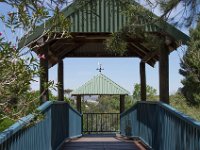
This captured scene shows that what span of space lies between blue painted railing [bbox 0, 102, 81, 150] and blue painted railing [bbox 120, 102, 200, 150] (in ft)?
6.05

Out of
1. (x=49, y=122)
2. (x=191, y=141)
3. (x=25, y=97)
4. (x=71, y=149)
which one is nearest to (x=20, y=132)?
(x=25, y=97)

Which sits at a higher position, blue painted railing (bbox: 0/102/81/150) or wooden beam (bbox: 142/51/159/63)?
wooden beam (bbox: 142/51/159/63)

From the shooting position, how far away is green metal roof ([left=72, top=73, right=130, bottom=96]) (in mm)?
20094

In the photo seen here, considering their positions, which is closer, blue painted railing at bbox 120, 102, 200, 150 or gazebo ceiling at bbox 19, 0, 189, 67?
blue painted railing at bbox 120, 102, 200, 150

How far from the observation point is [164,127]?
7508mm

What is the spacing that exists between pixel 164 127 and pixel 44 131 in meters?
1.98

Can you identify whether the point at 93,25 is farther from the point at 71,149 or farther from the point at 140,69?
the point at 140,69

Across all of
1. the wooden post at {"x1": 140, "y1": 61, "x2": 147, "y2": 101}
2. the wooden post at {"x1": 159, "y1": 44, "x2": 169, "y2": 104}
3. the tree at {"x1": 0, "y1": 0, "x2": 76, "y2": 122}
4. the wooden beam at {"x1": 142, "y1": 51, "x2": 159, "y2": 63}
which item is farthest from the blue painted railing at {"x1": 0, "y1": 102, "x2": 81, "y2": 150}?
the wooden post at {"x1": 140, "y1": 61, "x2": 147, "y2": 101}

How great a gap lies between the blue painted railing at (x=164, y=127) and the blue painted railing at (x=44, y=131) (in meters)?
1.85

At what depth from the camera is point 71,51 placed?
49.9 ft

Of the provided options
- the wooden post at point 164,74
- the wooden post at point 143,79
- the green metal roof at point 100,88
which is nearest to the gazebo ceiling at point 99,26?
the wooden post at point 164,74

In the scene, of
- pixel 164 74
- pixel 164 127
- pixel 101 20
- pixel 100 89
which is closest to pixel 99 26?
pixel 101 20

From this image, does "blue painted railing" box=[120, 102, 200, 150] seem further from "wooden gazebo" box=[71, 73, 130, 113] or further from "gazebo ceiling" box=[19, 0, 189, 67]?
"wooden gazebo" box=[71, 73, 130, 113]

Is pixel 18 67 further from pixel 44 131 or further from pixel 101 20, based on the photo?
pixel 101 20
